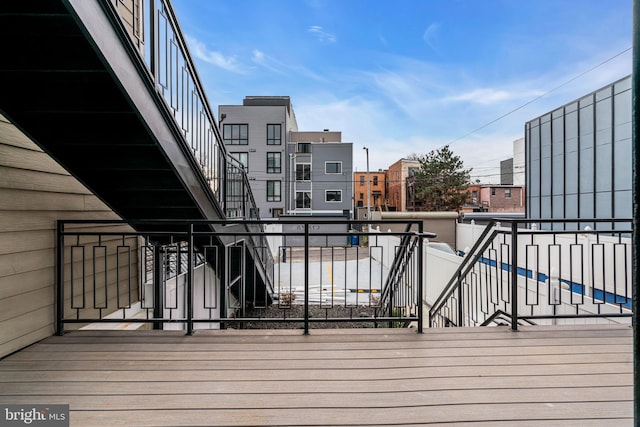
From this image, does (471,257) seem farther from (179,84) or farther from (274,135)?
(274,135)

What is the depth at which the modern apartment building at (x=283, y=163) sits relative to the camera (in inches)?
857

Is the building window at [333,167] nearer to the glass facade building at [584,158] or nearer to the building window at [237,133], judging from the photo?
the building window at [237,133]

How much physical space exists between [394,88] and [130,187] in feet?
61.2

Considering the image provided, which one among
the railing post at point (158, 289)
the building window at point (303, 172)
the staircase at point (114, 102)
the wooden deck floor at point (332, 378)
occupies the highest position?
the building window at point (303, 172)

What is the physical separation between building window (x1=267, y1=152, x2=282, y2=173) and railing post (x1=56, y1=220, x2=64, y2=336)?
19545mm

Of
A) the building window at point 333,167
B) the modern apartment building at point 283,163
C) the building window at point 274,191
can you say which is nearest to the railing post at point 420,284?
the modern apartment building at point 283,163

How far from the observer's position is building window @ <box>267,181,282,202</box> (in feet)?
71.5

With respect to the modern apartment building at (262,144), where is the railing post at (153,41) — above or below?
below

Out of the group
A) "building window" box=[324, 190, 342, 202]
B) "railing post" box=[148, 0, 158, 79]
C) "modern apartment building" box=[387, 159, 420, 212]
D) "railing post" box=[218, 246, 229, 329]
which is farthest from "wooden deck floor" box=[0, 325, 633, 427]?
"modern apartment building" box=[387, 159, 420, 212]

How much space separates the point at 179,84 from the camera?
2.65 meters

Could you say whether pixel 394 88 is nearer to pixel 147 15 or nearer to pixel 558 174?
pixel 558 174

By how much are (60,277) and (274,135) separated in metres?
20.2

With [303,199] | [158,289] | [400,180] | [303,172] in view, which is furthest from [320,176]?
[158,289]

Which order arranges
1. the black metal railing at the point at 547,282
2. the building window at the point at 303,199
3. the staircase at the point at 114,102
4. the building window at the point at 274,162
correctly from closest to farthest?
the staircase at the point at 114,102 < the black metal railing at the point at 547,282 < the building window at the point at 274,162 < the building window at the point at 303,199
